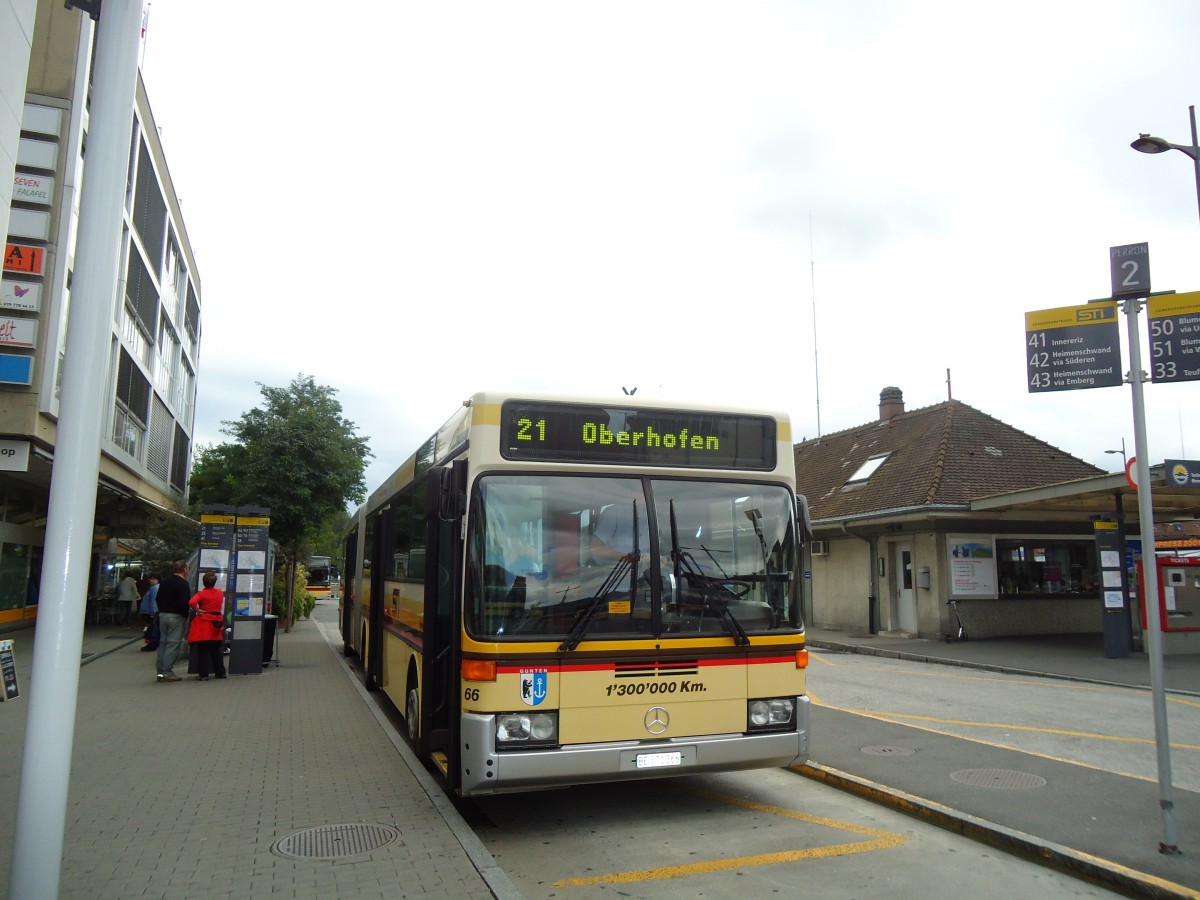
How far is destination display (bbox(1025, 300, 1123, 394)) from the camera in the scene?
19.9 ft

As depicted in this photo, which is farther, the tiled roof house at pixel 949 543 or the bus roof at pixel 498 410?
the tiled roof house at pixel 949 543

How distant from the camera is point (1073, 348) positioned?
20.4ft

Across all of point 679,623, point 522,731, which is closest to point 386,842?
point 522,731

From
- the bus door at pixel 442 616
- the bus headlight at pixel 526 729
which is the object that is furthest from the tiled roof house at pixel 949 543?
the bus headlight at pixel 526 729

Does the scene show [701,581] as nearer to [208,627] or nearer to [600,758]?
[600,758]

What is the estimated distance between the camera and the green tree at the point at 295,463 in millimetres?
25297

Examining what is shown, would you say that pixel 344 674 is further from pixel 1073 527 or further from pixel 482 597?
pixel 1073 527

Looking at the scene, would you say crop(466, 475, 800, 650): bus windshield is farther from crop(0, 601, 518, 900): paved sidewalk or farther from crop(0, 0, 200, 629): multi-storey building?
crop(0, 0, 200, 629): multi-storey building

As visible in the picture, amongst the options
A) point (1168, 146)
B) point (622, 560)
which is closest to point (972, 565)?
point (1168, 146)

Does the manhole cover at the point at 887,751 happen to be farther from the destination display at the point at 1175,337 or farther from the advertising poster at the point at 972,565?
the advertising poster at the point at 972,565

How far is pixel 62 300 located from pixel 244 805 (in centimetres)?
1503

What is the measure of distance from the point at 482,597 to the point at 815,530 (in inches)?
821

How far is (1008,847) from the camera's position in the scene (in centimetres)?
595

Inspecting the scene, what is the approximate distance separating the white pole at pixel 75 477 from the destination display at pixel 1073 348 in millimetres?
5831
